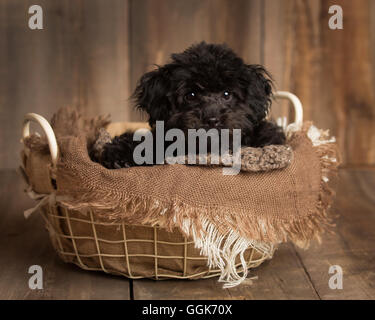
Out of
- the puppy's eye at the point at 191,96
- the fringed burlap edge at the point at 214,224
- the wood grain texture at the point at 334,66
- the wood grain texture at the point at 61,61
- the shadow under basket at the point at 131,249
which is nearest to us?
the fringed burlap edge at the point at 214,224

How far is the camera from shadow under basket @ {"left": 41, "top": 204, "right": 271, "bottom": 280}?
1979 millimetres

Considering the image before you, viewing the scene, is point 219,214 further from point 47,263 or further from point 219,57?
point 47,263

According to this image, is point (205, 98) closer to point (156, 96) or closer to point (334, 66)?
point (156, 96)

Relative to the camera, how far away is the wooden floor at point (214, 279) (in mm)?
1958

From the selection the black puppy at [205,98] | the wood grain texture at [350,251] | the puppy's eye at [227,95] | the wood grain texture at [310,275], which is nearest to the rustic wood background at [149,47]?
the wood grain texture at [350,251]

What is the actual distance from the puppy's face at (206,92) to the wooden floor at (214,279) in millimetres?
559

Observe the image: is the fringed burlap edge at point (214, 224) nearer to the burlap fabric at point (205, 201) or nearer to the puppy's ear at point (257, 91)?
the burlap fabric at point (205, 201)

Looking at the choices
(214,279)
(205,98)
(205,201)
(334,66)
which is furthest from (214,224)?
(334,66)

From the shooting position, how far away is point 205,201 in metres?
1.89

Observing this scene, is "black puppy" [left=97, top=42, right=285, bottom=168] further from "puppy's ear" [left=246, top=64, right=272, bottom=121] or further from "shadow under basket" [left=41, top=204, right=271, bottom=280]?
"shadow under basket" [left=41, top=204, right=271, bottom=280]

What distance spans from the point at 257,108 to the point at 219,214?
51 centimetres

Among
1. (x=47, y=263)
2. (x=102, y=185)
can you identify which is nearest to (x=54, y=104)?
(x=47, y=263)

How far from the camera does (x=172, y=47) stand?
3777 millimetres

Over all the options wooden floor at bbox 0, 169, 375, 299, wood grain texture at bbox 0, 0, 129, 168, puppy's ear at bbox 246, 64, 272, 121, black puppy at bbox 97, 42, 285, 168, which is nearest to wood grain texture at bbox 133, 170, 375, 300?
wooden floor at bbox 0, 169, 375, 299
